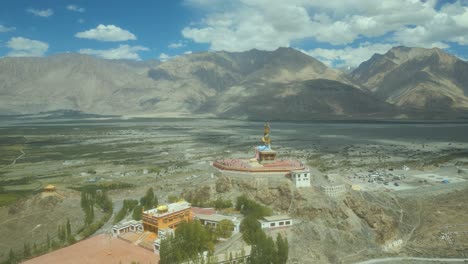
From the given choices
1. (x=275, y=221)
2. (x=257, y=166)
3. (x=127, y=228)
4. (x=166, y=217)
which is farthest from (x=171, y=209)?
(x=257, y=166)

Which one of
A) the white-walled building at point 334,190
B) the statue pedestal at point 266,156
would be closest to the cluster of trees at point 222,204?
the statue pedestal at point 266,156

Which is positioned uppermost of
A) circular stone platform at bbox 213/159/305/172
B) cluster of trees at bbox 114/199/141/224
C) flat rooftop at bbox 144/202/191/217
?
circular stone platform at bbox 213/159/305/172

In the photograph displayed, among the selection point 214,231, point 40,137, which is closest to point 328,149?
point 214,231

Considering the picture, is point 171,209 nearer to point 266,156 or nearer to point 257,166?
point 257,166

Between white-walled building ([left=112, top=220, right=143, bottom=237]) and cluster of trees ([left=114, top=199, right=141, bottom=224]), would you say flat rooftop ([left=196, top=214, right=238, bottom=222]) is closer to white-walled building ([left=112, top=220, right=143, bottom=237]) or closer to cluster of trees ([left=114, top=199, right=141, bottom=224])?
white-walled building ([left=112, top=220, right=143, bottom=237])

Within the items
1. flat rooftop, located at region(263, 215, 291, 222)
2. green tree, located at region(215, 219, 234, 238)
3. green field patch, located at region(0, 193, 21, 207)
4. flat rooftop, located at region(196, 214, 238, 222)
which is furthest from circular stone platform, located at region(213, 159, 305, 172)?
green field patch, located at region(0, 193, 21, 207)

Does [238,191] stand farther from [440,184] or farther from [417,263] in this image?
[440,184]

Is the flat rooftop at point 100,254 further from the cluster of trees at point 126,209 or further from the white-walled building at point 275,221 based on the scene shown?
the white-walled building at point 275,221
